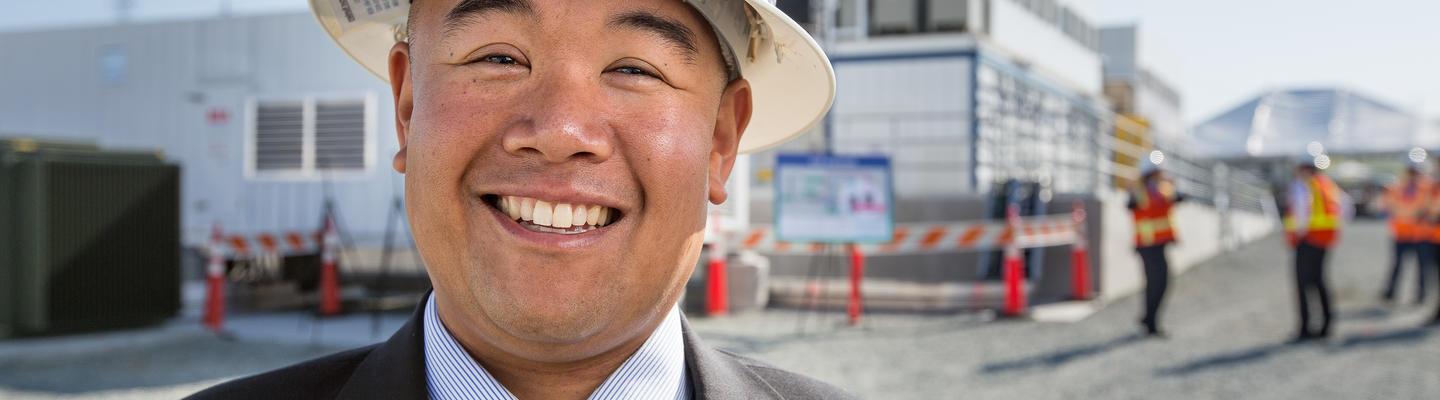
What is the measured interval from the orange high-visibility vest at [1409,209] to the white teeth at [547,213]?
13777 millimetres

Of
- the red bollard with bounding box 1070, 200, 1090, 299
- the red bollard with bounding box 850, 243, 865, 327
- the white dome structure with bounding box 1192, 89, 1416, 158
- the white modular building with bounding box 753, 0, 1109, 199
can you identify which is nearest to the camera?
the red bollard with bounding box 850, 243, 865, 327

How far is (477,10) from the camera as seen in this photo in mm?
1332

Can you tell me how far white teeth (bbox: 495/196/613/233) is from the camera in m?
1.27

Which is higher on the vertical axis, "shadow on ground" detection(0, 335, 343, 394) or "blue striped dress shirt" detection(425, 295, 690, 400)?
"blue striped dress shirt" detection(425, 295, 690, 400)

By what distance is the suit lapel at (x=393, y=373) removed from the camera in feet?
4.27

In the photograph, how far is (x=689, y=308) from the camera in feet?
35.3

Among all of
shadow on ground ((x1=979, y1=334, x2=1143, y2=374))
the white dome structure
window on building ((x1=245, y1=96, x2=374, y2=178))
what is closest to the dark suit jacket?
shadow on ground ((x1=979, y1=334, x2=1143, y2=374))

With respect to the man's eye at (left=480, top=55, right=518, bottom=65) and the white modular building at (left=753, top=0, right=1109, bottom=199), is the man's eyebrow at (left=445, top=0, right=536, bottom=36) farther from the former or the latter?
the white modular building at (left=753, top=0, right=1109, bottom=199)

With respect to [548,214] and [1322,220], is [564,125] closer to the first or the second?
[548,214]

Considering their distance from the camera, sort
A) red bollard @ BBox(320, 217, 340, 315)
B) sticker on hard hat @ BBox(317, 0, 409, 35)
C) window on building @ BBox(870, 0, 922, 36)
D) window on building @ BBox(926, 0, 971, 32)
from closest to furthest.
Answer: sticker on hard hat @ BBox(317, 0, 409, 35), red bollard @ BBox(320, 217, 340, 315), window on building @ BBox(926, 0, 971, 32), window on building @ BBox(870, 0, 922, 36)

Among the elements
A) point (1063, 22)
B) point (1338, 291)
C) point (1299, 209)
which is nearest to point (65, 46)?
point (1299, 209)

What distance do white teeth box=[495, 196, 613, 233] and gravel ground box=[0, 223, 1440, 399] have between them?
537 centimetres

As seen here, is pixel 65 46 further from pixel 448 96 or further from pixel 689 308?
pixel 448 96

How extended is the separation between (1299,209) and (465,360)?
31.5 feet
